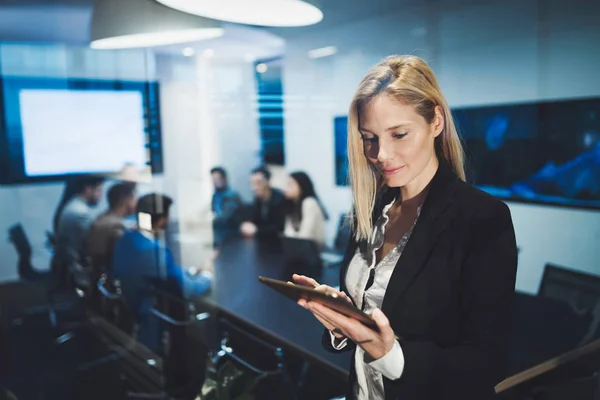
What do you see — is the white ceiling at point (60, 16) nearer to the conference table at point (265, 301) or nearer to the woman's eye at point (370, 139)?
the conference table at point (265, 301)

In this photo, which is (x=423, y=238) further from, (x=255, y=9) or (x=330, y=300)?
(x=255, y=9)

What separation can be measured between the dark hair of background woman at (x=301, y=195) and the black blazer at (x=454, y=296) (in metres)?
1.91

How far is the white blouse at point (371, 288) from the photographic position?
1.02 m

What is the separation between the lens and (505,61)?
2600 mm

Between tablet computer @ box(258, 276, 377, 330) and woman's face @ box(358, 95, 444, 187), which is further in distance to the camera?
woman's face @ box(358, 95, 444, 187)

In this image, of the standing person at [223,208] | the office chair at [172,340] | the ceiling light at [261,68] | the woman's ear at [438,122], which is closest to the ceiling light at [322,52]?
the ceiling light at [261,68]

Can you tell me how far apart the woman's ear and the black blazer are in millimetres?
93

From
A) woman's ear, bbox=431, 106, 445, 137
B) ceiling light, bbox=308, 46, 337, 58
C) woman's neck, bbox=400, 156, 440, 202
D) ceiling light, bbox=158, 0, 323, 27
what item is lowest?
woman's neck, bbox=400, 156, 440, 202

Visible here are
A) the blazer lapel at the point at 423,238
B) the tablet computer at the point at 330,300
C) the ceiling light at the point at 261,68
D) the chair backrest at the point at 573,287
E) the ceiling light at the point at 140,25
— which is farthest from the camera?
the ceiling light at the point at 261,68

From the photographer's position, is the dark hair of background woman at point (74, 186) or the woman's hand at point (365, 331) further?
the dark hair of background woman at point (74, 186)

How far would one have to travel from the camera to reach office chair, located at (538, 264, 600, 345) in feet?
7.04

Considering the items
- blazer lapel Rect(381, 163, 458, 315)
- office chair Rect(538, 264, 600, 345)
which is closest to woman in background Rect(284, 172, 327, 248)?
office chair Rect(538, 264, 600, 345)

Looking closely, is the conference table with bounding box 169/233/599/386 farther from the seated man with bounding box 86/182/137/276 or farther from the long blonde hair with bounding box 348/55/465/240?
the long blonde hair with bounding box 348/55/465/240

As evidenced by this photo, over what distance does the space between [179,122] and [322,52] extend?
3.60 ft
